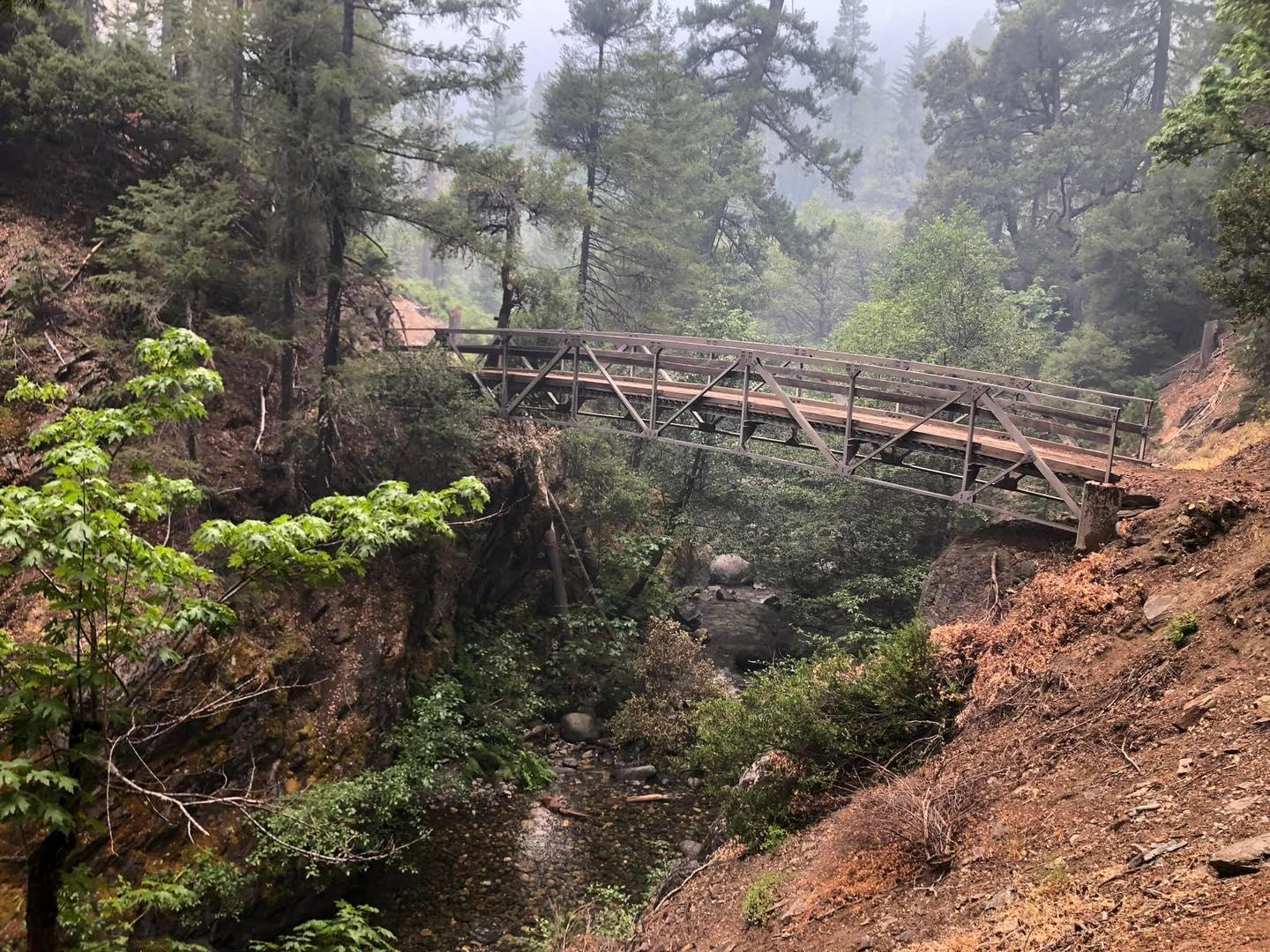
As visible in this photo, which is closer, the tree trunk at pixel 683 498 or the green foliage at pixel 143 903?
the green foliage at pixel 143 903

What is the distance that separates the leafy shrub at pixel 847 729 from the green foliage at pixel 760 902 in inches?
52.4

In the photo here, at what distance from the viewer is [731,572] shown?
75.7 ft

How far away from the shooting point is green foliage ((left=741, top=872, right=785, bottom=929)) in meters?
7.22

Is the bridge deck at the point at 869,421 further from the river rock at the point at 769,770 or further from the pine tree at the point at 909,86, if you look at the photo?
the pine tree at the point at 909,86

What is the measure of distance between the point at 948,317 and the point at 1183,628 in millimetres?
15761

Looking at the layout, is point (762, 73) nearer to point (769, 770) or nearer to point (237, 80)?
point (237, 80)

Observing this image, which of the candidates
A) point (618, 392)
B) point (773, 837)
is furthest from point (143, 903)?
point (618, 392)

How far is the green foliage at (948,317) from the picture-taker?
21234mm

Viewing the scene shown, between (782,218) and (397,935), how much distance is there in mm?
30679

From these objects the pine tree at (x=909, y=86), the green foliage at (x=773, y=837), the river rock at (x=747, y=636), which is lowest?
the river rock at (x=747, y=636)

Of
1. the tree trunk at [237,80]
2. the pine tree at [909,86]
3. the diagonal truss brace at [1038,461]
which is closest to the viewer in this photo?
the diagonal truss brace at [1038,461]

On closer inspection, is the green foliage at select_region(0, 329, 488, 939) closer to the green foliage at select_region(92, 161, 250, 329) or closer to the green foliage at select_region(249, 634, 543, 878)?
the green foliage at select_region(249, 634, 543, 878)

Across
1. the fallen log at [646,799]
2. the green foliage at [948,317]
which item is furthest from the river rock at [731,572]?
the fallen log at [646,799]

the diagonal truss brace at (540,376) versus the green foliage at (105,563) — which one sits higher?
the diagonal truss brace at (540,376)
